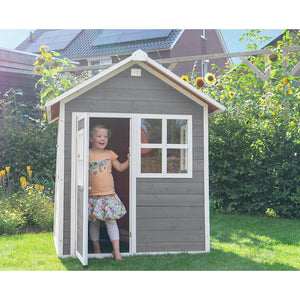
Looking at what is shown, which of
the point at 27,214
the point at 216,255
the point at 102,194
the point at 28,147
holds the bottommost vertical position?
the point at 216,255

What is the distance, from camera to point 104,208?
561cm

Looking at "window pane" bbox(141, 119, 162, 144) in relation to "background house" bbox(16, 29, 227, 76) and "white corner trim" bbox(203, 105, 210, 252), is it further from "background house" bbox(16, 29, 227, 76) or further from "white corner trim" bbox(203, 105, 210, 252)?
"background house" bbox(16, 29, 227, 76)

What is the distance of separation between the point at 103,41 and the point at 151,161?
14045 mm

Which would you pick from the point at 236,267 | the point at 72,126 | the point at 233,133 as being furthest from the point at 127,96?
the point at 233,133

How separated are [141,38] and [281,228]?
11.9 m

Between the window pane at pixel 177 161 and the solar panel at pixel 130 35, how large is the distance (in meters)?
12.7

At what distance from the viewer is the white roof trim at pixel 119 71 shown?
5648 mm

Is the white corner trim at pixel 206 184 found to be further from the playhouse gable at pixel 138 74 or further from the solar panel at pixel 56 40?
the solar panel at pixel 56 40

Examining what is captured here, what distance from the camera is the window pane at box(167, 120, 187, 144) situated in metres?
5.96

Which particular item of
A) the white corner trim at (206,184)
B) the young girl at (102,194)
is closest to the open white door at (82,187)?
the young girl at (102,194)

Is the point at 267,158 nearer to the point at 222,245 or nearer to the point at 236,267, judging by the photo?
the point at 222,245

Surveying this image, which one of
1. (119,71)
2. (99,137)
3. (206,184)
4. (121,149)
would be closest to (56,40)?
(121,149)

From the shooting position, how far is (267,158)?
353 inches

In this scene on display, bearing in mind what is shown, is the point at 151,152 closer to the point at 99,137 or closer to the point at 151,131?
the point at 151,131
